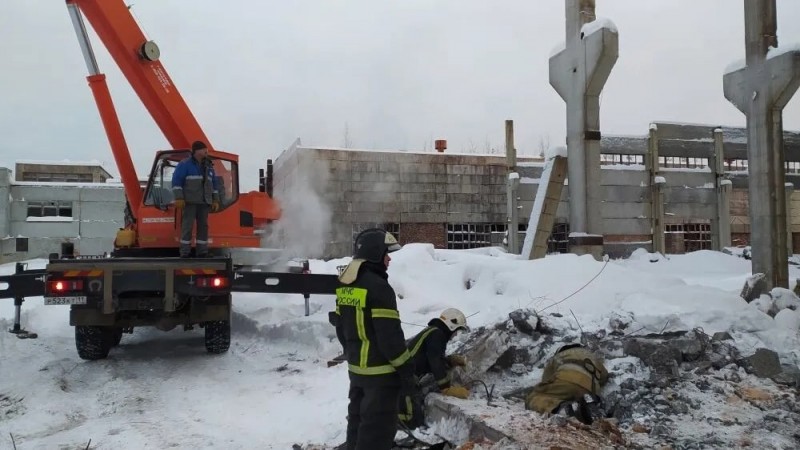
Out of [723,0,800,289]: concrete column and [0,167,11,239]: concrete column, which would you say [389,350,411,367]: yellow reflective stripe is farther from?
[0,167,11,239]: concrete column

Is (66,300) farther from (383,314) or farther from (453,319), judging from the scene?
(383,314)

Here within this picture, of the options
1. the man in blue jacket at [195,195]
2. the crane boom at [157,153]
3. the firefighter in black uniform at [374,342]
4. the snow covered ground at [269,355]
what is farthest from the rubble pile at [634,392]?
the crane boom at [157,153]

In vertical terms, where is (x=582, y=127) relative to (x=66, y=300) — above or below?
above

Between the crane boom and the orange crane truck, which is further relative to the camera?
the crane boom

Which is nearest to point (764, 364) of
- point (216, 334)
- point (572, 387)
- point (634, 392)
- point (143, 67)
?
point (634, 392)

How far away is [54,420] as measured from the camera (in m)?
5.56

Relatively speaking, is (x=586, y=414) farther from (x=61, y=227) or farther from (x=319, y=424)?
(x=61, y=227)

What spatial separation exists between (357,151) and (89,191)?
39.4ft

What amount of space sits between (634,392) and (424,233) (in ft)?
49.0

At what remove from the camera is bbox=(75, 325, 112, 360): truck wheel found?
7.34m

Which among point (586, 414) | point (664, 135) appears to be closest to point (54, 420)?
point (586, 414)

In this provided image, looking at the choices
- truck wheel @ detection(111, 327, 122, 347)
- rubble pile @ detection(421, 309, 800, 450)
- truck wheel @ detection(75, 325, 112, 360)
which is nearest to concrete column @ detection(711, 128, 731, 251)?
rubble pile @ detection(421, 309, 800, 450)

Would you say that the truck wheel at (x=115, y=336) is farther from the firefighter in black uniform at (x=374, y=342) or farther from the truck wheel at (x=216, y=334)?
the firefighter in black uniform at (x=374, y=342)

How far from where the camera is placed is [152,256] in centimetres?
803
